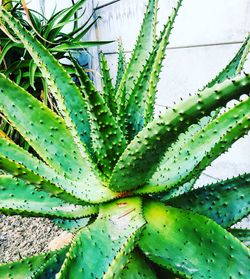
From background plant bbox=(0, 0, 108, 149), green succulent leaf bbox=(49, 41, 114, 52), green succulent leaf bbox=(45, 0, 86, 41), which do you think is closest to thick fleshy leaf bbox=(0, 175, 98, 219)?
background plant bbox=(0, 0, 108, 149)

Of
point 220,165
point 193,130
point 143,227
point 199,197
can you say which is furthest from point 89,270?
point 220,165

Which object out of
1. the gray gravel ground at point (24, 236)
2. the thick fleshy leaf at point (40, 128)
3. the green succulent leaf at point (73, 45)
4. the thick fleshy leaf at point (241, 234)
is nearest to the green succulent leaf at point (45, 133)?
the thick fleshy leaf at point (40, 128)

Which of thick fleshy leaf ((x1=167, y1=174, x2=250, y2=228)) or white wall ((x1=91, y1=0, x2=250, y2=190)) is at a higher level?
white wall ((x1=91, y1=0, x2=250, y2=190))

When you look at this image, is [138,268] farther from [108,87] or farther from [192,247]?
[108,87]

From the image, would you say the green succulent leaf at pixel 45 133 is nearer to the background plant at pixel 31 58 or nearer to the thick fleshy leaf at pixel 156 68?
the thick fleshy leaf at pixel 156 68

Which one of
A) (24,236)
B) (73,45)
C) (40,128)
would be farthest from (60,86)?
(73,45)

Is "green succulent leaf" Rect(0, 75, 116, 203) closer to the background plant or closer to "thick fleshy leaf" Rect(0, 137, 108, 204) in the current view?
"thick fleshy leaf" Rect(0, 137, 108, 204)
